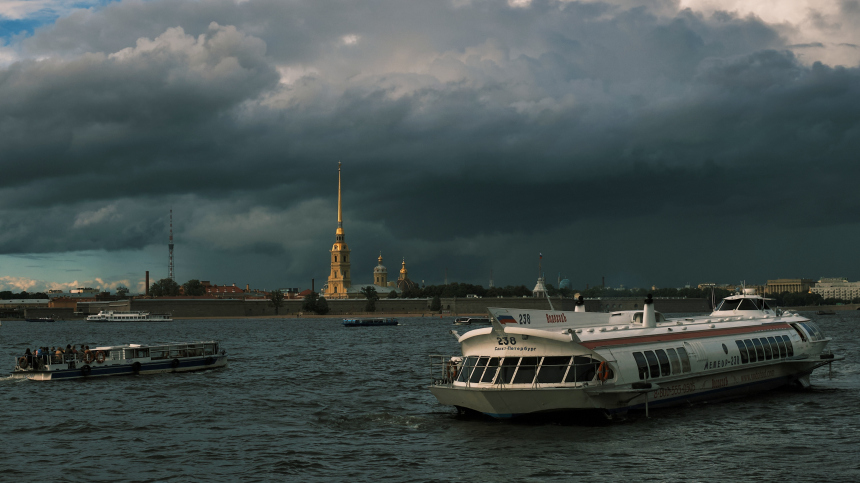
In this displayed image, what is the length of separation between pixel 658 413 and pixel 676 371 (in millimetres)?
1534

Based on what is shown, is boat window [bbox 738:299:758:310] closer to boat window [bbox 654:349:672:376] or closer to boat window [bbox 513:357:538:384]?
boat window [bbox 654:349:672:376]

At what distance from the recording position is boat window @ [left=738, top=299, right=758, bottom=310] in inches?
1453

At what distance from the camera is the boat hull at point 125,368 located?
45.1 m

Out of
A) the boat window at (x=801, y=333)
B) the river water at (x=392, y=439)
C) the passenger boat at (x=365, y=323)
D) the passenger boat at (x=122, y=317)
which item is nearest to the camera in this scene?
the river water at (x=392, y=439)

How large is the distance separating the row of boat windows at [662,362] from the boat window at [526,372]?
11.9ft

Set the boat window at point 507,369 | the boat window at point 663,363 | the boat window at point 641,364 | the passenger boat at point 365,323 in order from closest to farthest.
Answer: the boat window at point 507,369, the boat window at point 641,364, the boat window at point 663,363, the passenger boat at point 365,323

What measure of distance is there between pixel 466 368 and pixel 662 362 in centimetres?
665

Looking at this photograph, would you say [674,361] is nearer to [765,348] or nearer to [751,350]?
[751,350]

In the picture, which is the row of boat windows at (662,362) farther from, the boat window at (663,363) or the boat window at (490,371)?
the boat window at (490,371)

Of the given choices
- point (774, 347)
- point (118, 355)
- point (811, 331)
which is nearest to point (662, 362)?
point (774, 347)

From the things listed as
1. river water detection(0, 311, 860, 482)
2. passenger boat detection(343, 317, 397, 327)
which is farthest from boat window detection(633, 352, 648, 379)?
passenger boat detection(343, 317, 397, 327)

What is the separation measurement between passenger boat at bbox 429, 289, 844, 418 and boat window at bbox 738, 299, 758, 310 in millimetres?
5628

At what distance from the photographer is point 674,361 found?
88.0 feet

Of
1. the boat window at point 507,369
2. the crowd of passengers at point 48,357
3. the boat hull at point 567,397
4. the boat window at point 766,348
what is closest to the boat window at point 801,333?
the boat window at point 766,348
